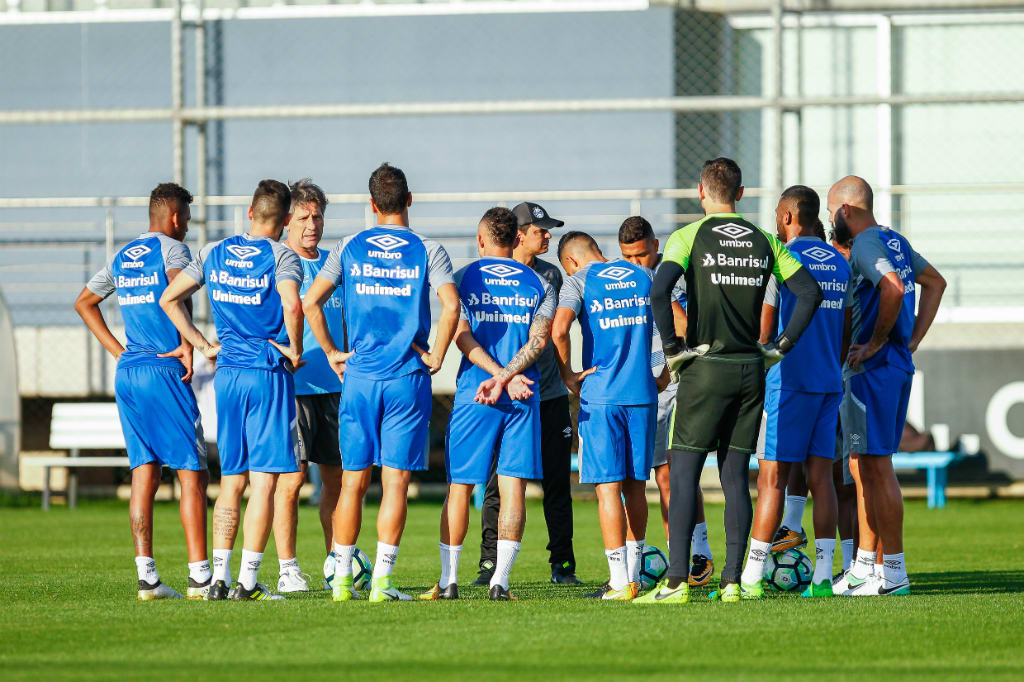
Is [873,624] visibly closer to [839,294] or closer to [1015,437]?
[839,294]

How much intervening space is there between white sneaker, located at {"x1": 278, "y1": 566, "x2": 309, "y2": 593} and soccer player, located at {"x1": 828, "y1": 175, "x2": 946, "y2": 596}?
2.68 metres

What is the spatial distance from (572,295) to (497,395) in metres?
0.69

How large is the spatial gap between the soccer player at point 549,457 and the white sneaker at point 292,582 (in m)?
0.99

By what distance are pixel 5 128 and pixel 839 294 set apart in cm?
1303

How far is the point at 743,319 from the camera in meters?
6.11

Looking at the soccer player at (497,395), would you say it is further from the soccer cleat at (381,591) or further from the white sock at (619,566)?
the white sock at (619,566)

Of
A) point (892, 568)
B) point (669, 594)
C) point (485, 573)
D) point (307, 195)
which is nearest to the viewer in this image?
point (669, 594)

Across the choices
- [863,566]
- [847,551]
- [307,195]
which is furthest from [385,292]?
[847,551]

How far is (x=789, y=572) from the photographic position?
22.4ft

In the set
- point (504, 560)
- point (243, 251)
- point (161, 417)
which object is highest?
point (243, 251)

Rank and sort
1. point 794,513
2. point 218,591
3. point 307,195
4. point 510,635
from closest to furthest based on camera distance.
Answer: point 510,635 < point 218,591 < point 307,195 < point 794,513

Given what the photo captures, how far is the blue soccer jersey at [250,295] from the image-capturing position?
254 inches

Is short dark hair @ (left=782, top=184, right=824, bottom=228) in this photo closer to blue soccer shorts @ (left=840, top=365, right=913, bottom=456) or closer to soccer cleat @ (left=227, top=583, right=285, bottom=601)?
blue soccer shorts @ (left=840, top=365, right=913, bottom=456)

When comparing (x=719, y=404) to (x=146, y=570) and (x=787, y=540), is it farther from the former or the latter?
(x=146, y=570)
